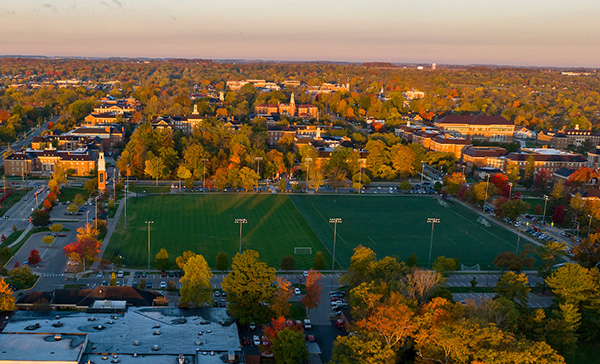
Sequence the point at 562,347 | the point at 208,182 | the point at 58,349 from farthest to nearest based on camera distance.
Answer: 1. the point at 208,182
2. the point at 562,347
3. the point at 58,349

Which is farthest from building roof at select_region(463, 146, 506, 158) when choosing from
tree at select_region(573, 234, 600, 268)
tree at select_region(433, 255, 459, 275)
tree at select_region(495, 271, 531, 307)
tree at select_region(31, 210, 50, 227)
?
tree at select_region(31, 210, 50, 227)

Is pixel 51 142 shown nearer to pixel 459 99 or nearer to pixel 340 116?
pixel 340 116

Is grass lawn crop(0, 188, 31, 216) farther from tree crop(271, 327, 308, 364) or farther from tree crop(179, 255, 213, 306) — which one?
A: tree crop(271, 327, 308, 364)

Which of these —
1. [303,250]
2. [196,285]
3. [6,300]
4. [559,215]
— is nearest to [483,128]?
[559,215]

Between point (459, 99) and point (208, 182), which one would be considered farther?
point (459, 99)

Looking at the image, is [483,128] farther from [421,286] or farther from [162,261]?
[421,286]

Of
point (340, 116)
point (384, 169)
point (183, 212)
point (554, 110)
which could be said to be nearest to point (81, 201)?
point (183, 212)
